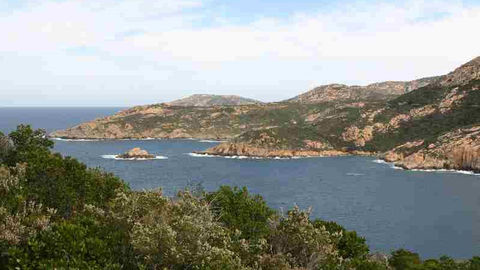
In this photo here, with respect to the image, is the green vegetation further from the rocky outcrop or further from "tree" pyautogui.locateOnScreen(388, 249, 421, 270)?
the rocky outcrop

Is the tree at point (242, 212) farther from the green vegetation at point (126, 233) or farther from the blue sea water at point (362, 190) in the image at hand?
the blue sea water at point (362, 190)

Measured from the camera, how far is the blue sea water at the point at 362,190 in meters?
85.8

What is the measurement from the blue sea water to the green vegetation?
33297 mm

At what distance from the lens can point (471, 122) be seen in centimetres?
19400

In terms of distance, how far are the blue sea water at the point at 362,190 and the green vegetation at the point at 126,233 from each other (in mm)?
33297

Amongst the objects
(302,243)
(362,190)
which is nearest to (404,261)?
(302,243)

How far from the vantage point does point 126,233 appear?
26.5 meters

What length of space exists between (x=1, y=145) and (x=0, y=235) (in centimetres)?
3374

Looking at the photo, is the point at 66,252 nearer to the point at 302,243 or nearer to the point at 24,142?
the point at 302,243

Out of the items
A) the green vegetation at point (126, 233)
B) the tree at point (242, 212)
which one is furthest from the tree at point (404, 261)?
the tree at point (242, 212)

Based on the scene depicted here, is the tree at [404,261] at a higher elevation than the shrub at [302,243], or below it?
below

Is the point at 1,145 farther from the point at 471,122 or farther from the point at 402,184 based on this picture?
the point at 471,122

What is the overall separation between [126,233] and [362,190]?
113m

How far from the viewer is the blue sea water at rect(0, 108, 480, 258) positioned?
85.8m
